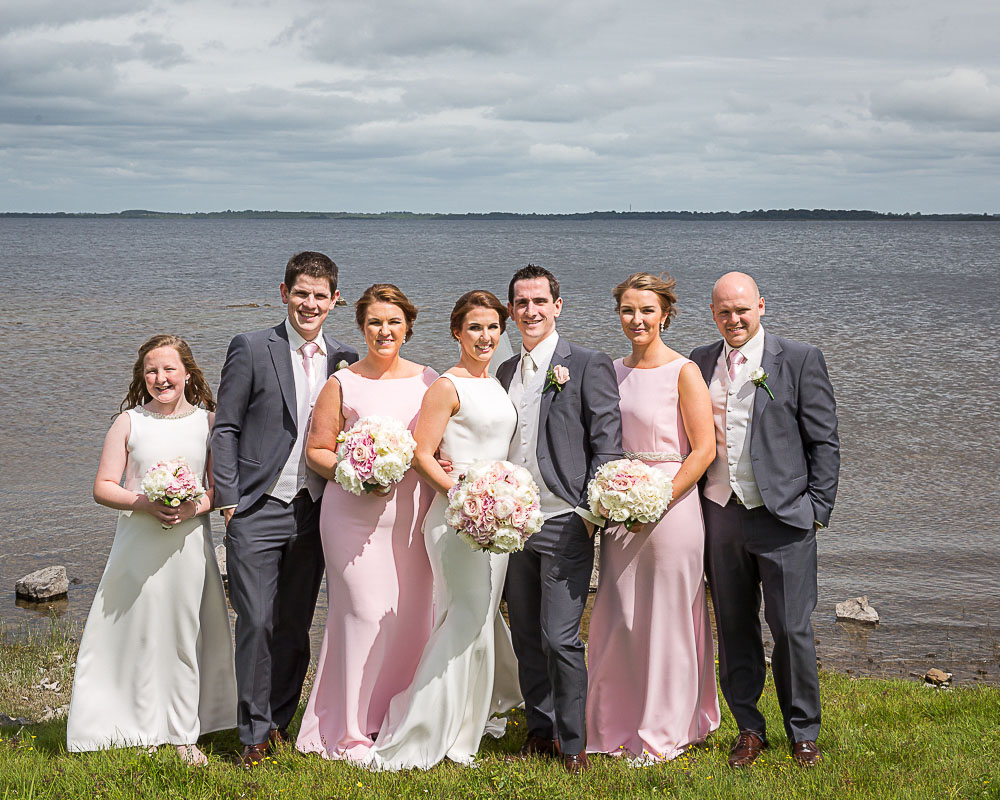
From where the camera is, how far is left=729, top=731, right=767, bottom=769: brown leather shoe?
652 centimetres

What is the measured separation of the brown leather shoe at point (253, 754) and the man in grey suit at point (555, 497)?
175cm

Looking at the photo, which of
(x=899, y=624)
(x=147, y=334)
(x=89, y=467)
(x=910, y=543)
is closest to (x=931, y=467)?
(x=910, y=543)

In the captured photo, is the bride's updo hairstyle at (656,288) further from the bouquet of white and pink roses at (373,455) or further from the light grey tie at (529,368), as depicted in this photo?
the bouquet of white and pink roses at (373,455)

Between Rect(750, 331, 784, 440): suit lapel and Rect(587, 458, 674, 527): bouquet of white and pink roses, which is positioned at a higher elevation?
Rect(750, 331, 784, 440): suit lapel

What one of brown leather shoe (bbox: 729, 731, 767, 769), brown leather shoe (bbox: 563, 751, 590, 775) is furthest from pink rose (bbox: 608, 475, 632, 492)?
brown leather shoe (bbox: 729, 731, 767, 769)

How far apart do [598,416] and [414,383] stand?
1306 millimetres

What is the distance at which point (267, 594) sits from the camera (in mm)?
6742

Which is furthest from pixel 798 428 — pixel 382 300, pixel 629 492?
pixel 382 300

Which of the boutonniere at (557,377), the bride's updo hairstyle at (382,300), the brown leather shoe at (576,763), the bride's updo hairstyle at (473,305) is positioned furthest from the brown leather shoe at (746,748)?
the bride's updo hairstyle at (382,300)

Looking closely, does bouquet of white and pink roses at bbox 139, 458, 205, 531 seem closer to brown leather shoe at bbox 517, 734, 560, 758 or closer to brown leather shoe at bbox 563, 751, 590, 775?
brown leather shoe at bbox 517, 734, 560, 758

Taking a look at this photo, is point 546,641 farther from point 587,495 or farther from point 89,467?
point 89,467

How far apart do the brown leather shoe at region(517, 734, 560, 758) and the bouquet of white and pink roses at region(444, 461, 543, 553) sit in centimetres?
156

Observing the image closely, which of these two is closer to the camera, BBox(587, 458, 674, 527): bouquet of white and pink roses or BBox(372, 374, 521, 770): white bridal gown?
BBox(587, 458, 674, 527): bouquet of white and pink roses

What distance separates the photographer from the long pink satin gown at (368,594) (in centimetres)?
665
